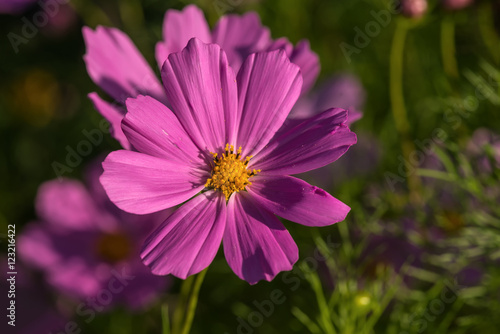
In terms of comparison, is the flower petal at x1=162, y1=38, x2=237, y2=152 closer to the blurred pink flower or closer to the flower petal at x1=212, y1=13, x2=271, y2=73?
the flower petal at x1=212, y1=13, x2=271, y2=73

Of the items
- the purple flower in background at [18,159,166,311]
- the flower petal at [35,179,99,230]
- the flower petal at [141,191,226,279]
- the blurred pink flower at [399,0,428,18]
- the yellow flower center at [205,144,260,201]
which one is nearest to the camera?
the flower petal at [141,191,226,279]

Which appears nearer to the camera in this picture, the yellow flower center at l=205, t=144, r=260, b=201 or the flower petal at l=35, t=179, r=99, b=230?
the yellow flower center at l=205, t=144, r=260, b=201

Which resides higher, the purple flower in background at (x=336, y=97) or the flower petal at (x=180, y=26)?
the flower petal at (x=180, y=26)

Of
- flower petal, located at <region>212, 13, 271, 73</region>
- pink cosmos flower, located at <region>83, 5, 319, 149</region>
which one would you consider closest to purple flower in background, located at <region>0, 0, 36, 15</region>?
pink cosmos flower, located at <region>83, 5, 319, 149</region>

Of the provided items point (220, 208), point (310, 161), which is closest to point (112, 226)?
point (220, 208)

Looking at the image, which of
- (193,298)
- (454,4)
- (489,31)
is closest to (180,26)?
(193,298)

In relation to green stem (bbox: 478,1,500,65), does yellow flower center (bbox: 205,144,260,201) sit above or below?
above

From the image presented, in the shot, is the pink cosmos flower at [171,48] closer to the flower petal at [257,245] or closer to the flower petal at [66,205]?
the flower petal at [257,245]

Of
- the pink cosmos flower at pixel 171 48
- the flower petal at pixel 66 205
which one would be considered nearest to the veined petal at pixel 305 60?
the pink cosmos flower at pixel 171 48
